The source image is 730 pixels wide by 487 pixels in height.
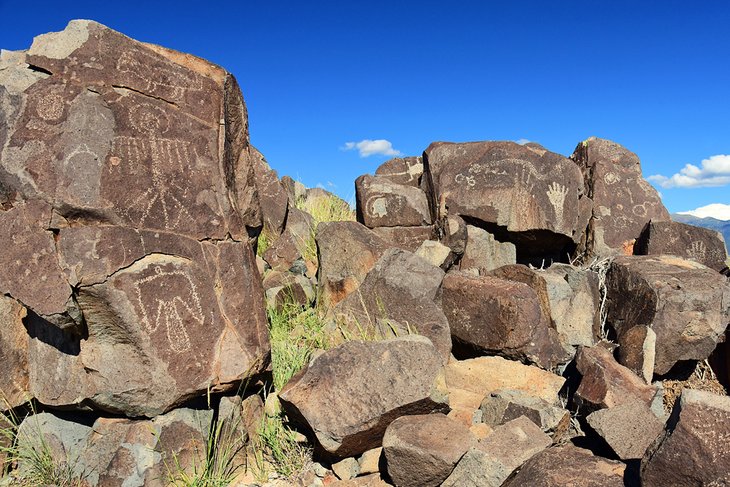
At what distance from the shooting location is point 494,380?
393cm

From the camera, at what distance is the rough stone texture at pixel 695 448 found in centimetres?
242

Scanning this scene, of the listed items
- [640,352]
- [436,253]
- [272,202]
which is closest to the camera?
[640,352]

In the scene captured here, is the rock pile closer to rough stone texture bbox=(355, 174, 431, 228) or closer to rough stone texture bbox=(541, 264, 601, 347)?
rough stone texture bbox=(541, 264, 601, 347)

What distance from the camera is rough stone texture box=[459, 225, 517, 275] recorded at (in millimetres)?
5598

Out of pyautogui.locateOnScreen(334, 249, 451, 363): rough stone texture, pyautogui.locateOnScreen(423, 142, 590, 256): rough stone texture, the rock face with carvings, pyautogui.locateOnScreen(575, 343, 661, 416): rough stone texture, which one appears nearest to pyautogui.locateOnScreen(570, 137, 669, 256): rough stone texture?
pyautogui.locateOnScreen(423, 142, 590, 256): rough stone texture

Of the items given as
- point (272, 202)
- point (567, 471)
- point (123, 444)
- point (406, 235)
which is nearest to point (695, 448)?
point (567, 471)

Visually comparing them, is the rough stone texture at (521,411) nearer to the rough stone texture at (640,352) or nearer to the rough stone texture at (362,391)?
the rough stone texture at (362,391)

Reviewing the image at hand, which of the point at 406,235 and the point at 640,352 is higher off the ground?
the point at 406,235

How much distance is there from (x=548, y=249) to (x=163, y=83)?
3.91 m

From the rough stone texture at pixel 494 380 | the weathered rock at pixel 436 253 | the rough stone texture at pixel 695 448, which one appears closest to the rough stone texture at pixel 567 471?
the rough stone texture at pixel 695 448

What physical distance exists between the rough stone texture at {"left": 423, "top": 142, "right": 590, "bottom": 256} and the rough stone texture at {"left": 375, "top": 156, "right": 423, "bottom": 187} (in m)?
0.90

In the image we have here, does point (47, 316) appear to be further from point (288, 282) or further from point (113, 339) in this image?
point (288, 282)

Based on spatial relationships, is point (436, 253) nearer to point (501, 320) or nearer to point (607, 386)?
point (501, 320)

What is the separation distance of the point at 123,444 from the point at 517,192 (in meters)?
3.87
